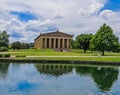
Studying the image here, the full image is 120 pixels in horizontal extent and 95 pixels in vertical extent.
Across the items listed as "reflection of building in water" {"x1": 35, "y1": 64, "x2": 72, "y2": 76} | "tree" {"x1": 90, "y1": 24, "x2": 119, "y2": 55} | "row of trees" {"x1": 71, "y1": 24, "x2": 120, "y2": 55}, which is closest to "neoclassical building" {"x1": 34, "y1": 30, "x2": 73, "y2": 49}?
"row of trees" {"x1": 71, "y1": 24, "x2": 120, "y2": 55}

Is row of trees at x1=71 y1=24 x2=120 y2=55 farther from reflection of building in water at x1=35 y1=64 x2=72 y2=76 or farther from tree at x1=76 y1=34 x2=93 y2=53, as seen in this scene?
reflection of building in water at x1=35 y1=64 x2=72 y2=76

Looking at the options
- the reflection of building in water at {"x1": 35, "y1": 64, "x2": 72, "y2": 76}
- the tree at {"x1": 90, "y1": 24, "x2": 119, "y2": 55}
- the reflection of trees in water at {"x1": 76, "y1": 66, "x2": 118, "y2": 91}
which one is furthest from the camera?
the tree at {"x1": 90, "y1": 24, "x2": 119, "y2": 55}

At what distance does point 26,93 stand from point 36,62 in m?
38.4

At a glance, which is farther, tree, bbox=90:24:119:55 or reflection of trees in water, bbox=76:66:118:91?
tree, bbox=90:24:119:55

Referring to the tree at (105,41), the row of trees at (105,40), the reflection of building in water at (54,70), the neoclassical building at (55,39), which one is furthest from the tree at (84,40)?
the reflection of building in water at (54,70)

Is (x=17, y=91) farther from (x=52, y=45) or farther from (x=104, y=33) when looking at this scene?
(x=52, y=45)

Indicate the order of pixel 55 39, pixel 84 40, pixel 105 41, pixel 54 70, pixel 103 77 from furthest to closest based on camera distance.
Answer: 1. pixel 55 39
2. pixel 84 40
3. pixel 105 41
4. pixel 54 70
5. pixel 103 77

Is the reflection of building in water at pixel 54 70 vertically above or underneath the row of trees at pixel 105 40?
underneath

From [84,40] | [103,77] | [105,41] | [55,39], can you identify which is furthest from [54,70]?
[55,39]

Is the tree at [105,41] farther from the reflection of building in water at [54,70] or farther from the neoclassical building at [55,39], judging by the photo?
the neoclassical building at [55,39]

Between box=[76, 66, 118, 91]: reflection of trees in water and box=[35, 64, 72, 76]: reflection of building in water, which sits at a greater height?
box=[35, 64, 72, 76]: reflection of building in water

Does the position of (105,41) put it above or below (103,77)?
above

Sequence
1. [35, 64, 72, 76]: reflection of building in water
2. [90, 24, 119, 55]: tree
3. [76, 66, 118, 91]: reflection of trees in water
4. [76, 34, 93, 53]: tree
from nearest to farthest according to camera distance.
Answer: [76, 66, 118, 91]: reflection of trees in water < [35, 64, 72, 76]: reflection of building in water < [90, 24, 119, 55]: tree < [76, 34, 93, 53]: tree

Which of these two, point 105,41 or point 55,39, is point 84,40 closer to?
point 105,41
